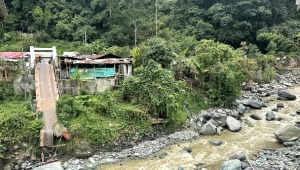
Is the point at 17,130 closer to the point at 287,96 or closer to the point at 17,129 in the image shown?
the point at 17,129

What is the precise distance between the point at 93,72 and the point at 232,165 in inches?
440

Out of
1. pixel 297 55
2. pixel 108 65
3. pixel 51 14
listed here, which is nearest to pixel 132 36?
pixel 51 14

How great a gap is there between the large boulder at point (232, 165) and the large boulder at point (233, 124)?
4.86 metres

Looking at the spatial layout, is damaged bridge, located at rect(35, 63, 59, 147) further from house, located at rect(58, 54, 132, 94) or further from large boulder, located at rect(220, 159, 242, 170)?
large boulder, located at rect(220, 159, 242, 170)

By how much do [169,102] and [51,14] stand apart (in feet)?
98.4

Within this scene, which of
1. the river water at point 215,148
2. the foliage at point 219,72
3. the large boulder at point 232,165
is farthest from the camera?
the foliage at point 219,72

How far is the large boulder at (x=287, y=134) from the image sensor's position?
15.2 m

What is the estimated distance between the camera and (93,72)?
64.3 ft

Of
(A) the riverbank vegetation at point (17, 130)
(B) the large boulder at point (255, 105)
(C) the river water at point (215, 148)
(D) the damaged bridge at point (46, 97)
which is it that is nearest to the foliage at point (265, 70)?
(B) the large boulder at point (255, 105)

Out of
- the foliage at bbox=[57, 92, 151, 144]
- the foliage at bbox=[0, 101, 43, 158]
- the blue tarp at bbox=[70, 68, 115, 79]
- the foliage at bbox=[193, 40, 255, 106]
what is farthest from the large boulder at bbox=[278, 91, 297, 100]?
the foliage at bbox=[0, 101, 43, 158]

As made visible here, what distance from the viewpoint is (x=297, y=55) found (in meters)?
35.4

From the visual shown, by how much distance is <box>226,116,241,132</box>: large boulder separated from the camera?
17.3 meters

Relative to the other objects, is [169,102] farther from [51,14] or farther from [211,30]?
[51,14]

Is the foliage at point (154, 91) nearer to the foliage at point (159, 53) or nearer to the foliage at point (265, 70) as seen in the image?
the foliage at point (159, 53)
